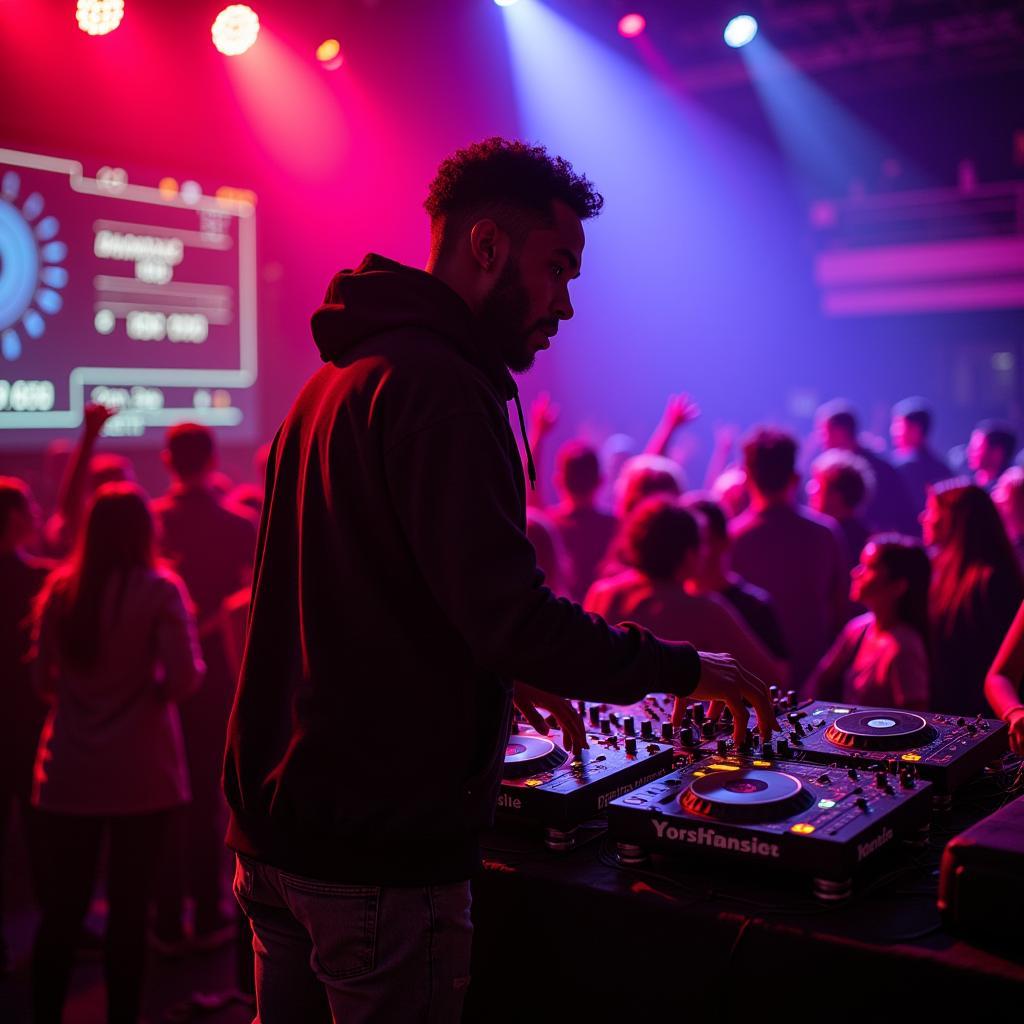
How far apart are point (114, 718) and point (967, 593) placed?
7.62ft

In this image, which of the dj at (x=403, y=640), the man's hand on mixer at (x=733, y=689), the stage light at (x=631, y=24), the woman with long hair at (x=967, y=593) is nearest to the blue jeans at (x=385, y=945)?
the dj at (x=403, y=640)

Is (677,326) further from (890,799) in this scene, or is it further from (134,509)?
(890,799)

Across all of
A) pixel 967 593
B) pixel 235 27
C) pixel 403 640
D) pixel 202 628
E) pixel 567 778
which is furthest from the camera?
pixel 235 27

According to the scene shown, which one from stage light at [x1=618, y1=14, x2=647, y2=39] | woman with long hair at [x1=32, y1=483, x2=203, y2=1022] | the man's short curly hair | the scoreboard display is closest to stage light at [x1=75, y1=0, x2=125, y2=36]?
the scoreboard display

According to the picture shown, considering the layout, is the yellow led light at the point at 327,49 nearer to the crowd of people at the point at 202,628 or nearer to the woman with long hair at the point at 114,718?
the crowd of people at the point at 202,628

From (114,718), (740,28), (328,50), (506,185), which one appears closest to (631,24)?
(740,28)

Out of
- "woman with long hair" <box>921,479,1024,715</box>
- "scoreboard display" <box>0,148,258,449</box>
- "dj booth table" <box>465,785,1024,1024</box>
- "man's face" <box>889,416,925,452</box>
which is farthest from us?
"scoreboard display" <box>0,148,258,449</box>

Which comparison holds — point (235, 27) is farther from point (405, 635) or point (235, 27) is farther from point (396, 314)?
point (405, 635)

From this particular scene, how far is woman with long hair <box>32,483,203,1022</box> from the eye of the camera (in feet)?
9.16

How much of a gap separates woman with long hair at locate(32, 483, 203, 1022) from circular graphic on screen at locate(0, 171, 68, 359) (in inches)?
158

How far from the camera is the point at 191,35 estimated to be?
7.04m

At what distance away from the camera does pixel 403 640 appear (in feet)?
3.96

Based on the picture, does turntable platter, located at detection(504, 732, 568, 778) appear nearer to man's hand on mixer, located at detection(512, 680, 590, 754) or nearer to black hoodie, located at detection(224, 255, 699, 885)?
man's hand on mixer, located at detection(512, 680, 590, 754)

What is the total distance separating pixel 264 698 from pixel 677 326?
33.7ft
